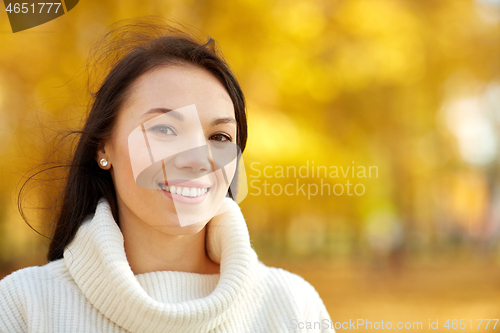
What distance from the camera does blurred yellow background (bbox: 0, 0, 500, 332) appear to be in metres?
4.66

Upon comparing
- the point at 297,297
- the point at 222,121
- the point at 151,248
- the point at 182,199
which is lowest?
the point at 297,297

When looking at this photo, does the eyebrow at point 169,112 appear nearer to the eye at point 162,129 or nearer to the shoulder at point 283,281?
the eye at point 162,129

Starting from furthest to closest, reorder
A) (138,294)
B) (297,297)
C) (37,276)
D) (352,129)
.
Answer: (352,129)
(297,297)
(37,276)
(138,294)

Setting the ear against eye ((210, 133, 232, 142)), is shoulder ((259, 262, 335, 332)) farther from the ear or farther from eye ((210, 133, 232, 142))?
the ear

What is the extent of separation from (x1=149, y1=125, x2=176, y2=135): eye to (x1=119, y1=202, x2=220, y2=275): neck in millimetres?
280

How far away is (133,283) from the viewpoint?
123cm

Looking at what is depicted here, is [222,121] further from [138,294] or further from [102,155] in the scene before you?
[138,294]

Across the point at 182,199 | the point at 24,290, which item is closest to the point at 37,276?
the point at 24,290

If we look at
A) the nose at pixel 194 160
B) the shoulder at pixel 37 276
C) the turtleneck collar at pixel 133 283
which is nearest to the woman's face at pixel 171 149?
the nose at pixel 194 160

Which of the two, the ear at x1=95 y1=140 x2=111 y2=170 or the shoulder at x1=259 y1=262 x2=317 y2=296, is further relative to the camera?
the shoulder at x1=259 y1=262 x2=317 y2=296

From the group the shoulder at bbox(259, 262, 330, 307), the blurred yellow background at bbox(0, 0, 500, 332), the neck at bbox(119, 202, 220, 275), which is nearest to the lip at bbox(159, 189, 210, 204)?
the neck at bbox(119, 202, 220, 275)

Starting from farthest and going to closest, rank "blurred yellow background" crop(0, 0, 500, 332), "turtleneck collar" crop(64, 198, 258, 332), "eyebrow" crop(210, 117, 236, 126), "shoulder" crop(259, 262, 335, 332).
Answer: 1. "blurred yellow background" crop(0, 0, 500, 332)
2. "shoulder" crop(259, 262, 335, 332)
3. "eyebrow" crop(210, 117, 236, 126)
4. "turtleneck collar" crop(64, 198, 258, 332)

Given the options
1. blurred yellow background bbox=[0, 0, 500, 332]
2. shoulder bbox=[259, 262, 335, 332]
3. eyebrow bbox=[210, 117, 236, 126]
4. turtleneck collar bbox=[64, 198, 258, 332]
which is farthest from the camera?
blurred yellow background bbox=[0, 0, 500, 332]

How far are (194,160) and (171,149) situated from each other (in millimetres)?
70
